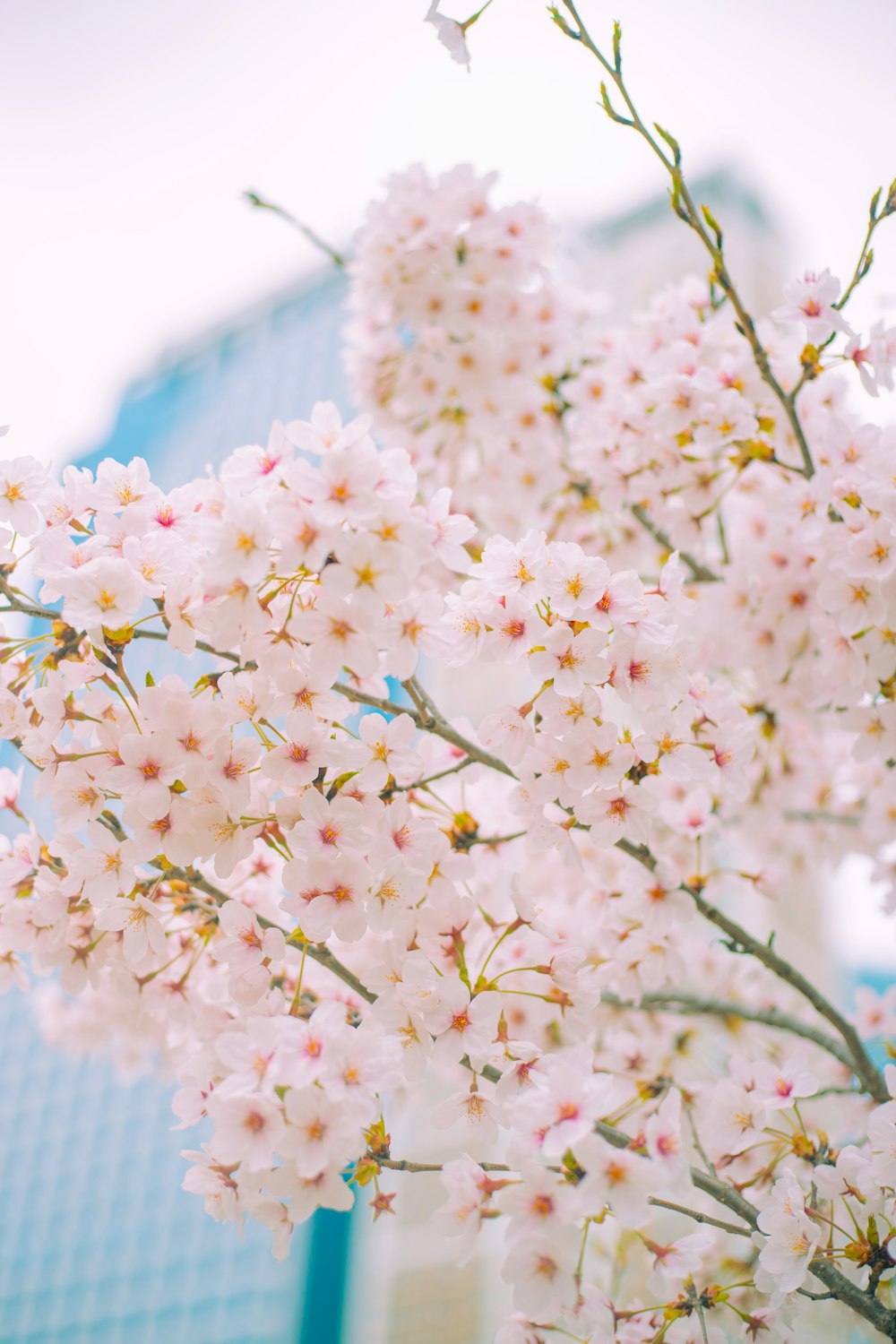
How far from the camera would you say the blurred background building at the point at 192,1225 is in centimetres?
355

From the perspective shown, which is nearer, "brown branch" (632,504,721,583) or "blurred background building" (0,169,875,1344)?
"brown branch" (632,504,721,583)

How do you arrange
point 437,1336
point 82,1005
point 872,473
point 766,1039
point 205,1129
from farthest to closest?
1. point 205,1129
2. point 437,1336
3. point 82,1005
4. point 766,1039
5. point 872,473

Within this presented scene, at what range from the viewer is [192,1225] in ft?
13.0

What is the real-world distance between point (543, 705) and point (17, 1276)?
4.83m

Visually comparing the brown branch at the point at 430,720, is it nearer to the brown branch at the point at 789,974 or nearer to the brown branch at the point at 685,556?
the brown branch at the point at 789,974

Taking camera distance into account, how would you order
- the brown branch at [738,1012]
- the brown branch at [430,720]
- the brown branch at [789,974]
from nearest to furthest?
the brown branch at [430,720]
the brown branch at [789,974]
the brown branch at [738,1012]

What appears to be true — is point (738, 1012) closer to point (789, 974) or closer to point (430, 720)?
point (789, 974)

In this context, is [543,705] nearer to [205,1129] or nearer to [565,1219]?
[565,1219]

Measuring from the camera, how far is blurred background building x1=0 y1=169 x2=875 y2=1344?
3553 millimetres

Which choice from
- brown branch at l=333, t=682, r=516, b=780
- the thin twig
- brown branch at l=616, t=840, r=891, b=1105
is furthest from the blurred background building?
brown branch at l=616, t=840, r=891, b=1105

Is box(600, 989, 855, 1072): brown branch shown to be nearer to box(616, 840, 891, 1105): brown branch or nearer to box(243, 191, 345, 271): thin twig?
box(616, 840, 891, 1105): brown branch

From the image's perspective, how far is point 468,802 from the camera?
148 cm

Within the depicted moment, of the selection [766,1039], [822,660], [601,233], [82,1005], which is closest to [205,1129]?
[82,1005]

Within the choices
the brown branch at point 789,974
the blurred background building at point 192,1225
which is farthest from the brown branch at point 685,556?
the blurred background building at point 192,1225
